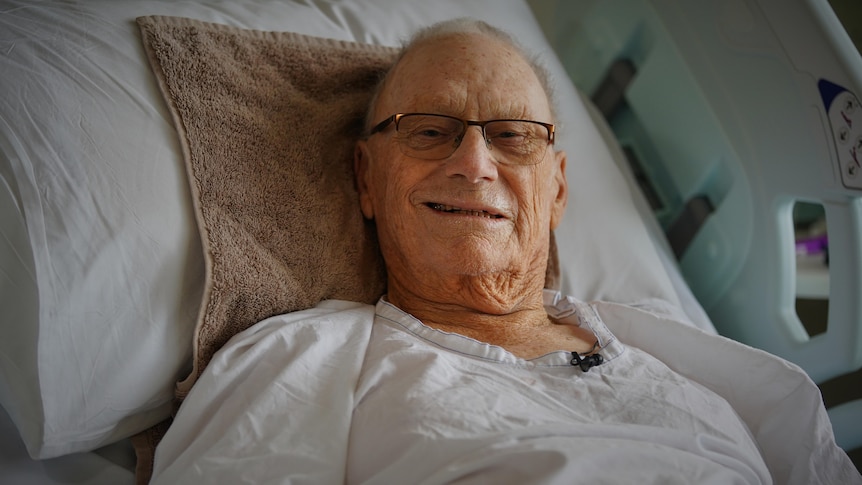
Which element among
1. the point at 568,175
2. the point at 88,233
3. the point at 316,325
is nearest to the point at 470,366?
the point at 316,325

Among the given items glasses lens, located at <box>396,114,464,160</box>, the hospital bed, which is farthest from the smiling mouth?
the hospital bed

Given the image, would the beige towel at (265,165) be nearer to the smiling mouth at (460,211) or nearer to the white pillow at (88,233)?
the white pillow at (88,233)

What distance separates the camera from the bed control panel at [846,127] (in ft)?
4.09

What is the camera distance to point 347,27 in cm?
155

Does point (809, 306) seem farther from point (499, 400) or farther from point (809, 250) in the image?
point (499, 400)

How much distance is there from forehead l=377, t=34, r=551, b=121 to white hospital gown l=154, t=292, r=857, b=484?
453 mm

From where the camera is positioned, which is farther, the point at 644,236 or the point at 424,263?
the point at 644,236

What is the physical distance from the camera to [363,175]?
1432 millimetres

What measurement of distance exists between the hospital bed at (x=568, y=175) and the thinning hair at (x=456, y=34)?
196 mm

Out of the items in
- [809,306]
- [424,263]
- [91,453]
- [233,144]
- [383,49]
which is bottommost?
[809,306]

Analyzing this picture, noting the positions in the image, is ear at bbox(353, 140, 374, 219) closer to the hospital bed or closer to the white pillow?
the hospital bed

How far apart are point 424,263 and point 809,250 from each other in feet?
5.76

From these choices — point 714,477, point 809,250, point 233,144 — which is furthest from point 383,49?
point 809,250

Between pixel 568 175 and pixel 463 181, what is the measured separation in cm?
59
